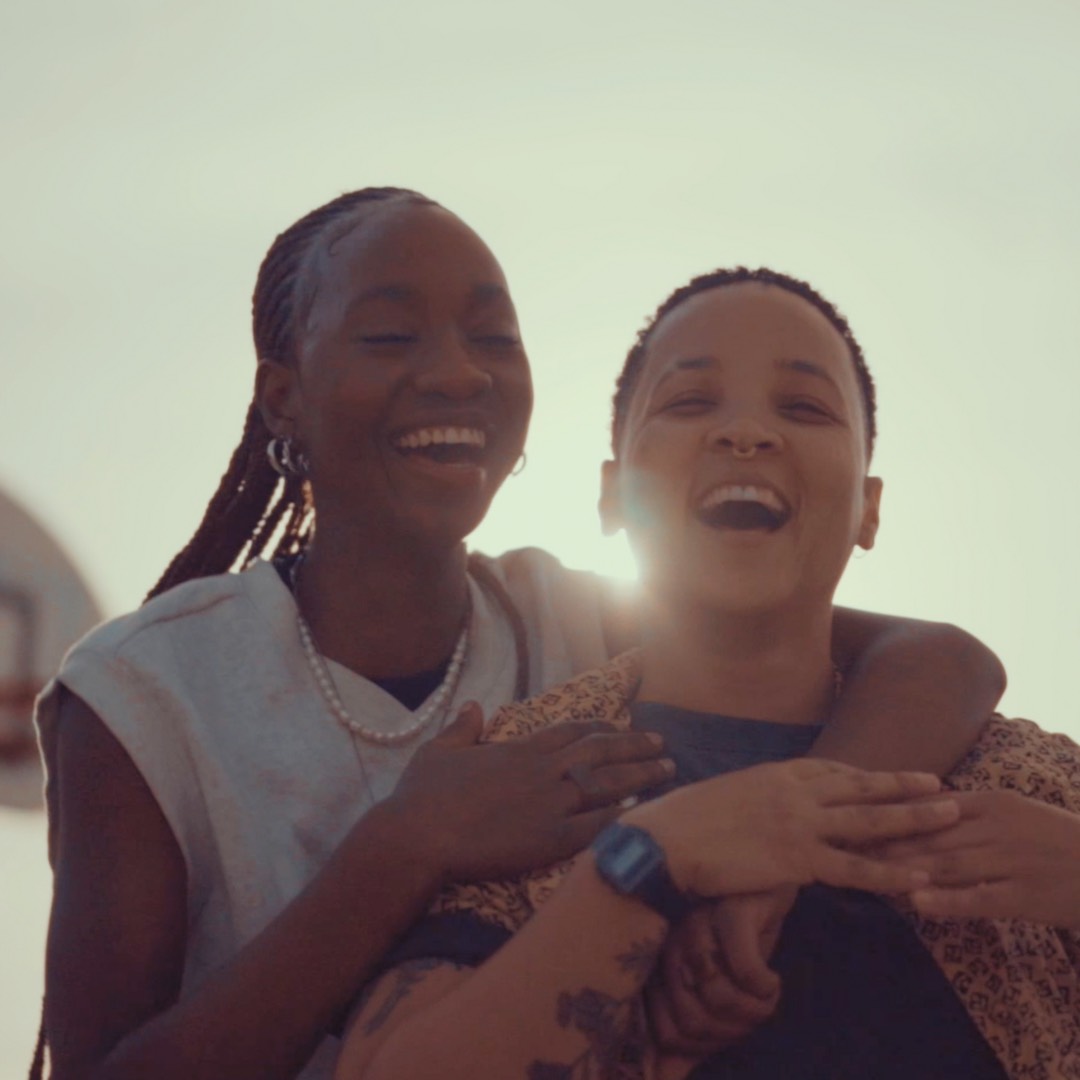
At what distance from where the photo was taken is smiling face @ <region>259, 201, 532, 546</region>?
309 centimetres

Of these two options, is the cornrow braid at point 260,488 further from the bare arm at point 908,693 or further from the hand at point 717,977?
the hand at point 717,977

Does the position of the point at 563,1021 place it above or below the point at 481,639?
below

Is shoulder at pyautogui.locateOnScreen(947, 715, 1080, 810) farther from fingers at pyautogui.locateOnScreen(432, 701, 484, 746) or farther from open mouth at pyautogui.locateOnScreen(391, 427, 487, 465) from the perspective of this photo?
open mouth at pyautogui.locateOnScreen(391, 427, 487, 465)

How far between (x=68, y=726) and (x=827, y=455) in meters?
1.34

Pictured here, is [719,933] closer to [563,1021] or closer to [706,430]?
[563,1021]

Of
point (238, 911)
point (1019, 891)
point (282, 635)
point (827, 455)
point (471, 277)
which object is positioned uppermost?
point (471, 277)

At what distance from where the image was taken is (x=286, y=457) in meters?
3.44

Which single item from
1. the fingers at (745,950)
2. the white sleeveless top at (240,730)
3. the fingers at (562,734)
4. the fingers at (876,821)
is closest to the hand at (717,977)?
the fingers at (745,950)

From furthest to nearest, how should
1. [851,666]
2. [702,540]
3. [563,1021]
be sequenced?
[851,666] → [702,540] → [563,1021]

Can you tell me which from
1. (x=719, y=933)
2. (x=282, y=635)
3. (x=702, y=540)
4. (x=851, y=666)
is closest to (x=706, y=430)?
(x=702, y=540)

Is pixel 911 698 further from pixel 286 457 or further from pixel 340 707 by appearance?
pixel 286 457

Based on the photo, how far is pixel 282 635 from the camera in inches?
127

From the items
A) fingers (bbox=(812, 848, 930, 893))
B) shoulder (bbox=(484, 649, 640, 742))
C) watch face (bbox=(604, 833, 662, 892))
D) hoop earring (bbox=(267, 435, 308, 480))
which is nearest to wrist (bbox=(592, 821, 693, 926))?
watch face (bbox=(604, 833, 662, 892))

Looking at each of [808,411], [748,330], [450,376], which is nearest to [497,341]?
[450,376]
